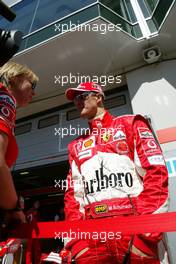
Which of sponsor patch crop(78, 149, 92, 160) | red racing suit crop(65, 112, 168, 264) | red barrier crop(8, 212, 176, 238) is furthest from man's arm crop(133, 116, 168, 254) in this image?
sponsor patch crop(78, 149, 92, 160)

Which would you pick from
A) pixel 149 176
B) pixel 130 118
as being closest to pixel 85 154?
pixel 130 118

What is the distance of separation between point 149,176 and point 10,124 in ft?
2.52

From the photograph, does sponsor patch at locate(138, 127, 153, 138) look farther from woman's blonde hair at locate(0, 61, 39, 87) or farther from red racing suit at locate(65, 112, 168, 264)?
woman's blonde hair at locate(0, 61, 39, 87)

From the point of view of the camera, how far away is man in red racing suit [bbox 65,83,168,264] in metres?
1.18

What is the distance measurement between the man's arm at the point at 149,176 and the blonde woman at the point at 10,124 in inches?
23.0

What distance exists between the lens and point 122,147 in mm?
1507

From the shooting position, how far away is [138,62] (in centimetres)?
390

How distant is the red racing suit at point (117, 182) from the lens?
1.19m

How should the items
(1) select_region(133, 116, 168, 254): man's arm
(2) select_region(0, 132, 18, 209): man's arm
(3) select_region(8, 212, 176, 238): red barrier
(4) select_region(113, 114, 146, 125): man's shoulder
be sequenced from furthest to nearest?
(4) select_region(113, 114, 146, 125): man's shoulder < (1) select_region(133, 116, 168, 254): man's arm < (3) select_region(8, 212, 176, 238): red barrier < (2) select_region(0, 132, 18, 209): man's arm

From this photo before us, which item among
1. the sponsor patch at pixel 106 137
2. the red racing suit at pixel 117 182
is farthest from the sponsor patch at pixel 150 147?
the sponsor patch at pixel 106 137

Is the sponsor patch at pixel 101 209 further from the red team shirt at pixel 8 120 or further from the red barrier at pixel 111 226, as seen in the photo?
the red team shirt at pixel 8 120

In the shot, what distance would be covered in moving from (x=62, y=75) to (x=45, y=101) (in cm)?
71

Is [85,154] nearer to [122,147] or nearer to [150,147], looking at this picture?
[122,147]

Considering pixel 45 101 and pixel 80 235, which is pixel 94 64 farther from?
pixel 80 235
